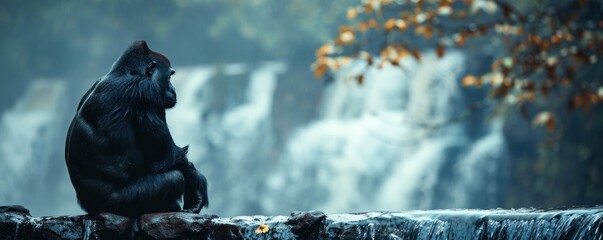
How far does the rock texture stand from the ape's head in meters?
0.65

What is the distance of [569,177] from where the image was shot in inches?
513

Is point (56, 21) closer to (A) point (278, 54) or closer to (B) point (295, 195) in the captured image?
(A) point (278, 54)

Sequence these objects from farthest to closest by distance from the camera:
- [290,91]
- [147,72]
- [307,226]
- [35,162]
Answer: [35,162], [290,91], [147,72], [307,226]

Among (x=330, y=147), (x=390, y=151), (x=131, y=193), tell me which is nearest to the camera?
(x=131, y=193)

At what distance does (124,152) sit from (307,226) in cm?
101

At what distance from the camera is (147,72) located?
14.3 ft

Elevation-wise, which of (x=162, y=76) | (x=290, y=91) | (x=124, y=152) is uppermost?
(x=290, y=91)

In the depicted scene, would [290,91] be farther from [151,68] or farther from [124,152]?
[124,152]

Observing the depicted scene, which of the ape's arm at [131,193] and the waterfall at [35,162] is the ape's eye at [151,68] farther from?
the waterfall at [35,162]

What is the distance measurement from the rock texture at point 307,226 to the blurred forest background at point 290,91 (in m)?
3.19

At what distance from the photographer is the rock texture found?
3.53 metres

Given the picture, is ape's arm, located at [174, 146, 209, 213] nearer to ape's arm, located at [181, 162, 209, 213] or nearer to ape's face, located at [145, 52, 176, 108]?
ape's arm, located at [181, 162, 209, 213]

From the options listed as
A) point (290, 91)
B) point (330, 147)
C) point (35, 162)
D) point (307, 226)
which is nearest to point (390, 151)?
point (330, 147)

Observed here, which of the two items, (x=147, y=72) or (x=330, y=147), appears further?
(x=330, y=147)
